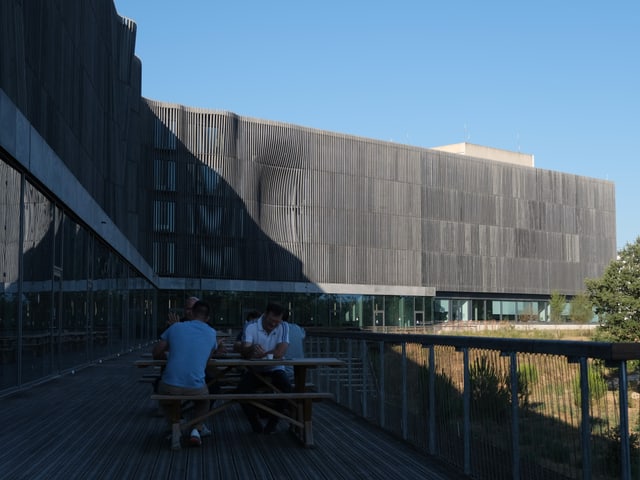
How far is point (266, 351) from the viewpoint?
984 centimetres

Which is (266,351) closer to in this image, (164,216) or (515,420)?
(515,420)

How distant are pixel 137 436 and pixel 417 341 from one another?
327 centimetres

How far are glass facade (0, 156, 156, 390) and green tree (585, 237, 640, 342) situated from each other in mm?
43226

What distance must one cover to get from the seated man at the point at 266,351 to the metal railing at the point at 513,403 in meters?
1.29

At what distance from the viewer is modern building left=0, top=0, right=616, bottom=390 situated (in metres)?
15.9

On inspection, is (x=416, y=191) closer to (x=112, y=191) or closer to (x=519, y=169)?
(x=519, y=169)

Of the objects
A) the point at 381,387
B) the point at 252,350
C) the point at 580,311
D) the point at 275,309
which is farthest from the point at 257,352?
the point at 580,311

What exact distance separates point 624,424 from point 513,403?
1.69 meters

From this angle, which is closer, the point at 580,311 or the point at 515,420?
the point at 515,420

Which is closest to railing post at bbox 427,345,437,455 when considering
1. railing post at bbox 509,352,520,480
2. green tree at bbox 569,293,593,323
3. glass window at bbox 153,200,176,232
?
railing post at bbox 509,352,520,480

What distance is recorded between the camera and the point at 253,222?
63.1 m

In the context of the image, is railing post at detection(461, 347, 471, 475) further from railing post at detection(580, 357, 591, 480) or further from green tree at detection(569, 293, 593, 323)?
green tree at detection(569, 293, 593, 323)

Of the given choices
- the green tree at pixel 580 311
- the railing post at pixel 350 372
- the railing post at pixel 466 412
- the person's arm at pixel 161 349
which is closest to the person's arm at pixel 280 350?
the person's arm at pixel 161 349

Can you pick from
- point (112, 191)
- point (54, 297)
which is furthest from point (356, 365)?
point (112, 191)
